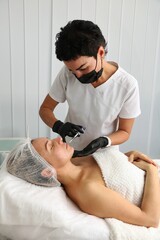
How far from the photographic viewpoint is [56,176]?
4.57 ft

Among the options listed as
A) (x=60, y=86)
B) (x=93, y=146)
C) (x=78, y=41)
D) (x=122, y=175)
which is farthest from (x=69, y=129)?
(x=78, y=41)

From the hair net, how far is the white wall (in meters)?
1.22

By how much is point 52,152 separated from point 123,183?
38 cm

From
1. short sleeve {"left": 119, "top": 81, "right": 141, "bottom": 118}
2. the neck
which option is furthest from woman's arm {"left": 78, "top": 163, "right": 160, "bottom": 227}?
short sleeve {"left": 119, "top": 81, "right": 141, "bottom": 118}

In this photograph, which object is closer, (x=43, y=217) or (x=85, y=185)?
(x=43, y=217)

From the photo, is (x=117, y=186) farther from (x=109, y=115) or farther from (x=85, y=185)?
(x=109, y=115)

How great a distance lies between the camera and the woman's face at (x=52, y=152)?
1377 mm

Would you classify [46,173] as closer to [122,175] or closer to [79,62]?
[122,175]

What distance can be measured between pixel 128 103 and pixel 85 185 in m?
0.56

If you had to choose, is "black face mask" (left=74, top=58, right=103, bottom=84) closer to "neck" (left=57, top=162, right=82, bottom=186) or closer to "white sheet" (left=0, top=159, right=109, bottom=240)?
"neck" (left=57, top=162, right=82, bottom=186)

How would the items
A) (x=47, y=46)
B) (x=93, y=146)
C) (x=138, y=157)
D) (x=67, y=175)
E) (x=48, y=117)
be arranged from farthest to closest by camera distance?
1. (x=47, y=46)
2. (x=48, y=117)
3. (x=138, y=157)
4. (x=93, y=146)
5. (x=67, y=175)

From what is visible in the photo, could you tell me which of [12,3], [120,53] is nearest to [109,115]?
[120,53]

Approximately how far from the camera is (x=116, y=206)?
126 cm

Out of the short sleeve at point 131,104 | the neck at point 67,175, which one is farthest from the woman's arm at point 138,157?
the neck at point 67,175
